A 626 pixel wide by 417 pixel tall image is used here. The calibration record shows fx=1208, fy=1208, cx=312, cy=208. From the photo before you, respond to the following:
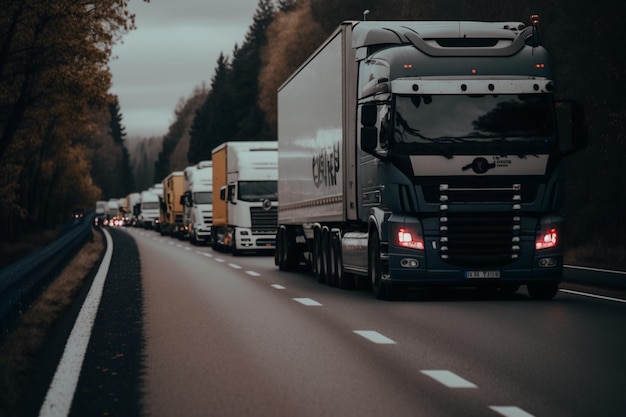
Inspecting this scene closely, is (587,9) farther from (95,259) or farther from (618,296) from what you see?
(618,296)

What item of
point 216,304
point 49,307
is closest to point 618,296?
point 216,304

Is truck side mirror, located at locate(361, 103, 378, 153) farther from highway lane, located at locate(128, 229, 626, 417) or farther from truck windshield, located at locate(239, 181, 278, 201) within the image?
truck windshield, located at locate(239, 181, 278, 201)

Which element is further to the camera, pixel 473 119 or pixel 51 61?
pixel 51 61

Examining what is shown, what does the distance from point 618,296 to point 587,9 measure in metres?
18.8

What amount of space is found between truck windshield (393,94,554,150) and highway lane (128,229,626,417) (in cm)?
216

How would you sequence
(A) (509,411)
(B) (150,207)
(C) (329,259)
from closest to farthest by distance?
1. (A) (509,411)
2. (C) (329,259)
3. (B) (150,207)

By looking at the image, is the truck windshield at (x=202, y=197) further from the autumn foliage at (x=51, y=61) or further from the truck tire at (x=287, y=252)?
the truck tire at (x=287, y=252)

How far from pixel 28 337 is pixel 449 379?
4.70 m

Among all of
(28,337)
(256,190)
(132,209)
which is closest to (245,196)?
(256,190)

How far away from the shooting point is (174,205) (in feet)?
190

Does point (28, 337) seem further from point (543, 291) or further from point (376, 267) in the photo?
point (543, 291)

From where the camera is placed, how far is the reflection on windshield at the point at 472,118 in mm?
15531

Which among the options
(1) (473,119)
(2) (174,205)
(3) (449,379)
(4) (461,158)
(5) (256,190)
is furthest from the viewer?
(2) (174,205)

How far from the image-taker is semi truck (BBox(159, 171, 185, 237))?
2237 inches
